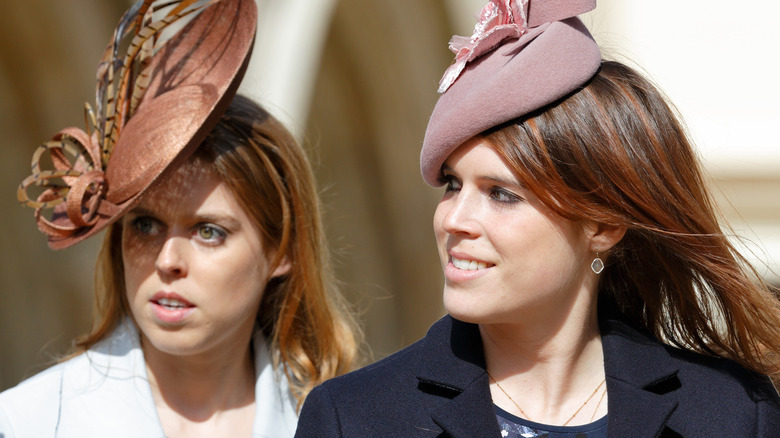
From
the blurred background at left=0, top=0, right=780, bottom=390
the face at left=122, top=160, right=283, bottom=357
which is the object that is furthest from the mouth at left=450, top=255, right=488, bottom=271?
the blurred background at left=0, top=0, right=780, bottom=390

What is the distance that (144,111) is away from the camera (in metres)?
2.74

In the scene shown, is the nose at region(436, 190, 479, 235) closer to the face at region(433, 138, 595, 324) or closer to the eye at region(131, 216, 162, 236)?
the face at region(433, 138, 595, 324)

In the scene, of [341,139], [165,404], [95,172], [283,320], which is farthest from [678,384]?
[341,139]

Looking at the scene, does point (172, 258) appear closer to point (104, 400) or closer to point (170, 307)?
point (170, 307)

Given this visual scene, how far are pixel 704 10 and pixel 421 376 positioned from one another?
414cm

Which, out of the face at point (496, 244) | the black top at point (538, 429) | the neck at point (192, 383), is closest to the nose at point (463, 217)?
the face at point (496, 244)

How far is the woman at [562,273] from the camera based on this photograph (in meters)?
2.05

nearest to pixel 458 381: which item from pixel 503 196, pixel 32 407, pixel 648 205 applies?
pixel 503 196

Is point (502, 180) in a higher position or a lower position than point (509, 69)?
lower

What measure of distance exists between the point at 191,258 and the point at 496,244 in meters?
0.99

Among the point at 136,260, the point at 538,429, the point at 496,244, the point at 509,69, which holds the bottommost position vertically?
the point at 538,429

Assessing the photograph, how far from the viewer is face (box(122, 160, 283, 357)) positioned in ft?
8.66

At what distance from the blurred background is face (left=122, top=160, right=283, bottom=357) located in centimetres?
239

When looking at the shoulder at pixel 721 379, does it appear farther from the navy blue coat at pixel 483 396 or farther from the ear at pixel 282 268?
the ear at pixel 282 268
